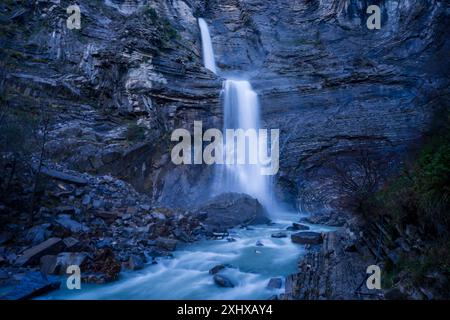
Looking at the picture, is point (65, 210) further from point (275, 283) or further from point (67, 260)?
point (275, 283)

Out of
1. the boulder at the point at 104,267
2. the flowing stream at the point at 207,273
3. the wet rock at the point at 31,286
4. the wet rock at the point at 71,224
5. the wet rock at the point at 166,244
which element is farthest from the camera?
the wet rock at the point at 166,244

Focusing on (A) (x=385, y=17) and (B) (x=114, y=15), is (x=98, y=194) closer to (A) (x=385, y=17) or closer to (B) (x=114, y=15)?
(B) (x=114, y=15)

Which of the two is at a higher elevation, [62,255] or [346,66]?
[346,66]

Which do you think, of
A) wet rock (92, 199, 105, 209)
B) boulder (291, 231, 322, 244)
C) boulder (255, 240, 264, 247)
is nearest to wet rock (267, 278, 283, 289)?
boulder (255, 240, 264, 247)

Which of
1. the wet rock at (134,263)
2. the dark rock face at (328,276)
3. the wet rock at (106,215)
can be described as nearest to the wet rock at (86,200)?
the wet rock at (106,215)

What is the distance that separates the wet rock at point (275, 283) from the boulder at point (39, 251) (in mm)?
5897

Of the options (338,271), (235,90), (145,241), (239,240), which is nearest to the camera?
(338,271)

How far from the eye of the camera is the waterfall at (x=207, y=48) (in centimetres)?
2920

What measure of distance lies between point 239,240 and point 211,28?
26.6 meters

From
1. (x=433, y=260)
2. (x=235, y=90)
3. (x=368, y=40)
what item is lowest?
(x=433, y=260)

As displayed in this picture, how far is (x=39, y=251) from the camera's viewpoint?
8141mm

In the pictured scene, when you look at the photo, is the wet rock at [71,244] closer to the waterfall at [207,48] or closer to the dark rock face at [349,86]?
the dark rock face at [349,86]

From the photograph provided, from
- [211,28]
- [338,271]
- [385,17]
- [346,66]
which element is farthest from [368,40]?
[338,271]

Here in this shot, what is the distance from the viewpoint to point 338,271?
743cm
